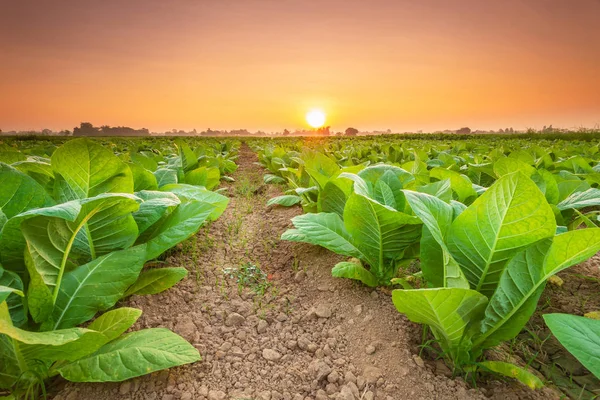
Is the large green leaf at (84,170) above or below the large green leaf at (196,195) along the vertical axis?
above

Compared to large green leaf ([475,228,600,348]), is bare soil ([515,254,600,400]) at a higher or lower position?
lower

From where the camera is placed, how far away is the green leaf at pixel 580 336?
1.31 m

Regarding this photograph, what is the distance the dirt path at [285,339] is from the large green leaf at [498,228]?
19.2 inches

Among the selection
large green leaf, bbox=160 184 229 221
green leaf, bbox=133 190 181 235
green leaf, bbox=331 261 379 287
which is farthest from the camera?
large green leaf, bbox=160 184 229 221

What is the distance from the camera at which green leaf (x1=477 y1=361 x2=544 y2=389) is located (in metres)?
1.35

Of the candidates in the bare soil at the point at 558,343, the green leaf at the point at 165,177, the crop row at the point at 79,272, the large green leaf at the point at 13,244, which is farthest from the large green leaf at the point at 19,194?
the bare soil at the point at 558,343

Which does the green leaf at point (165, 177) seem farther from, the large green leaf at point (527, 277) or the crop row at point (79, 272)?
the large green leaf at point (527, 277)

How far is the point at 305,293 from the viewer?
97.7 inches

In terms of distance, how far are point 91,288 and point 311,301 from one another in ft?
4.15

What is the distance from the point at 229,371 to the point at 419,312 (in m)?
0.91

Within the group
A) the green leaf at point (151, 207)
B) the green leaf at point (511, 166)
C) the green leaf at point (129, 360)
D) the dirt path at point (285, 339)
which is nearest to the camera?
the green leaf at point (129, 360)

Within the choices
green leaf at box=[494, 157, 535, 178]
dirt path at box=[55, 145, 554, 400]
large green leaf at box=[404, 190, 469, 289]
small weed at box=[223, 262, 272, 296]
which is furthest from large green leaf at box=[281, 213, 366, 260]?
green leaf at box=[494, 157, 535, 178]

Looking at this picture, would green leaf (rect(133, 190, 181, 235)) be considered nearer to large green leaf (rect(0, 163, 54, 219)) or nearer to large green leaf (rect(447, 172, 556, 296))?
large green leaf (rect(0, 163, 54, 219))

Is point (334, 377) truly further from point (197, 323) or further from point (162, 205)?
point (162, 205)
